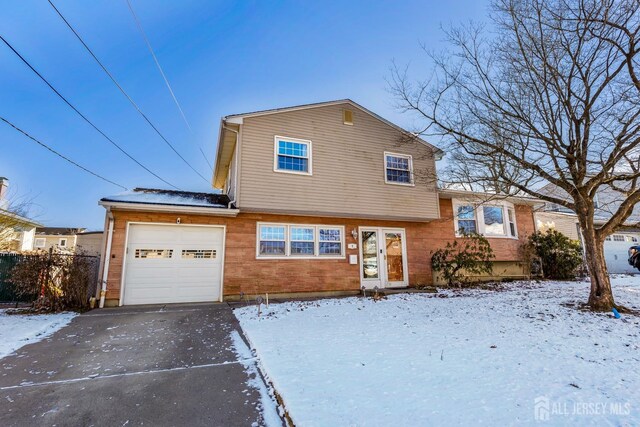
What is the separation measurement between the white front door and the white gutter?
4841 mm

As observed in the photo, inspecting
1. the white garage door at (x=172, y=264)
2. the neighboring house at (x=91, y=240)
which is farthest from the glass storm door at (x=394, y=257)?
the neighboring house at (x=91, y=240)

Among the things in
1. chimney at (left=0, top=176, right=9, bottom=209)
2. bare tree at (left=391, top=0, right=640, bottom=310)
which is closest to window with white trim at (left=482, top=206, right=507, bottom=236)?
bare tree at (left=391, top=0, right=640, bottom=310)

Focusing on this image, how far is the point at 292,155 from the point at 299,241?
9.44ft

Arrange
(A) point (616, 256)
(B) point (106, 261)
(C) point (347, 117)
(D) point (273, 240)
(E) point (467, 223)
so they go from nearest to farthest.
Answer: (B) point (106, 261) → (D) point (273, 240) → (C) point (347, 117) → (E) point (467, 223) → (A) point (616, 256)

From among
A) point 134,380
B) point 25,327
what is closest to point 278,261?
point 25,327

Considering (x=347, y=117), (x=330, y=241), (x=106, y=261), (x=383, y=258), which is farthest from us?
(x=383, y=258)

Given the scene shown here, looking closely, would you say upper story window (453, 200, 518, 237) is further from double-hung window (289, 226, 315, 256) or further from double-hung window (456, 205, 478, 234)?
double-hung window (289, 226, 315, 256)

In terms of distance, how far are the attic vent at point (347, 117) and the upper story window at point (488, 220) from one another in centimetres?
556

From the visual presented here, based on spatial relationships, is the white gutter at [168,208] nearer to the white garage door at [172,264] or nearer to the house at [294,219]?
the house at [294,219]

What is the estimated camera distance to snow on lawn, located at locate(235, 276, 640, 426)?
2471 mm

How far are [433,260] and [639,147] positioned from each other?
21.4 feet

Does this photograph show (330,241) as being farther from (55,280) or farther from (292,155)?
(55,280)

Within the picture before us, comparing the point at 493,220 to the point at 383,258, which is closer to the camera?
the point at 383,258

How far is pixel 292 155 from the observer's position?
9867 mm
